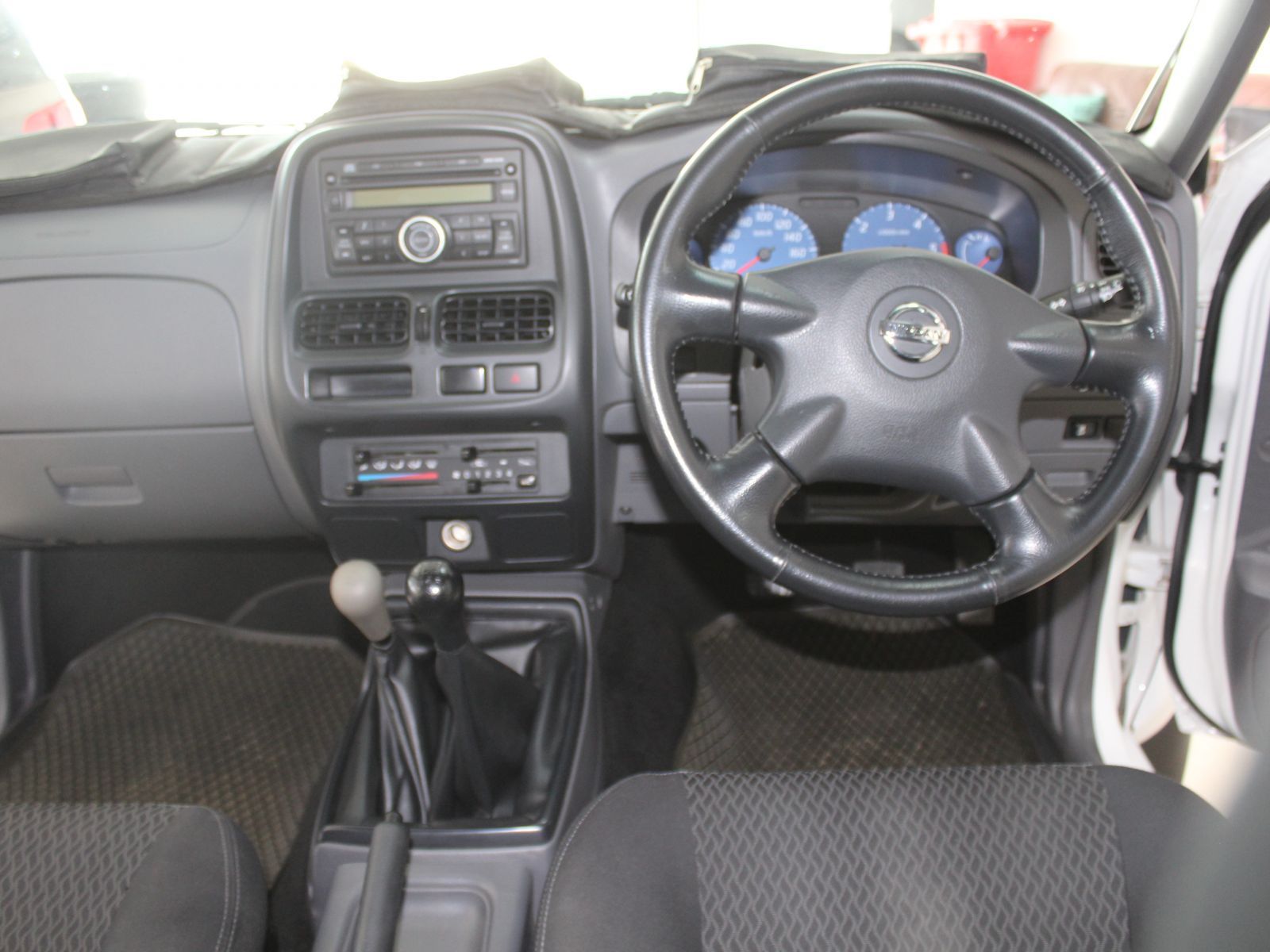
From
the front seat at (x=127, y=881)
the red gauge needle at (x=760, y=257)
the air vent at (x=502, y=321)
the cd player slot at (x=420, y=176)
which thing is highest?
the cd player slot at (x=420, y=176)

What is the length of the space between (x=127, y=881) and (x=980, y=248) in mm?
1277

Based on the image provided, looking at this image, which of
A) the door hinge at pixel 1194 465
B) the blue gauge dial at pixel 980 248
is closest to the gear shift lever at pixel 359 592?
the blue gauge dial at pixel 980 248

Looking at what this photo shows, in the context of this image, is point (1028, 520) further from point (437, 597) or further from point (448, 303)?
point (448, 303)

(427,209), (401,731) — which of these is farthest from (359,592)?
(427,209)

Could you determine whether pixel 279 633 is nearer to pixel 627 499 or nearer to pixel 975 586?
pixel 627 499

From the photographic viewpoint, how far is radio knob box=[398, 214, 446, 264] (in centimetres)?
123

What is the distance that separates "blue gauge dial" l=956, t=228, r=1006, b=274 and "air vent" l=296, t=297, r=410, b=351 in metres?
0.78

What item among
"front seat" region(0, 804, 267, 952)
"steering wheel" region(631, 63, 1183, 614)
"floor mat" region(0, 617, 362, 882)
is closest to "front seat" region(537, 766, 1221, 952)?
"steering wheel" region(631, 63, 1183, 614)

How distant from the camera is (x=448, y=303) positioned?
1.24 meters

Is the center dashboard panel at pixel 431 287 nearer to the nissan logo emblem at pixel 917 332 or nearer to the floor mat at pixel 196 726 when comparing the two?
the nissan logo emblem at pixel 917 332

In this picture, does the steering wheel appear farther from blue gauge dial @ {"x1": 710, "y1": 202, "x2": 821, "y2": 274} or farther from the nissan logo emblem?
blue gauge dial @ {"x1": 710, "y1": 202, "x2": 821, "y2": 274}

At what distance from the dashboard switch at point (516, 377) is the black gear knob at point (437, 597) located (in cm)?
30

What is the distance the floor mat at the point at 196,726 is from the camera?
1.66m

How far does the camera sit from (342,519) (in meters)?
1.39
